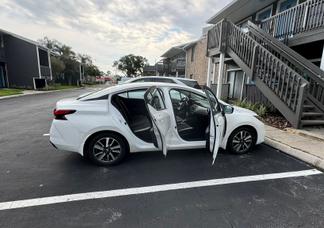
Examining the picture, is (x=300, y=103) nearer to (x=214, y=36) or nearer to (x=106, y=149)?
(x=106, y=149)

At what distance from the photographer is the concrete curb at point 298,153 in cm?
371

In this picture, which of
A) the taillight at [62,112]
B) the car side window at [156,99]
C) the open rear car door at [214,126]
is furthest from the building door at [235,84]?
the taillight at [62,112]

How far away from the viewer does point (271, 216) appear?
237 cm

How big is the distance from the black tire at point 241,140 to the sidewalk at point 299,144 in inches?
34.1

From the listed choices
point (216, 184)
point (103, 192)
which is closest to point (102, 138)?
point (103, 192)

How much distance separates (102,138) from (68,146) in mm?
602

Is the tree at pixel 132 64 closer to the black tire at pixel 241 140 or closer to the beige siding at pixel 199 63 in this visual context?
the beige siding at pixel 199 63

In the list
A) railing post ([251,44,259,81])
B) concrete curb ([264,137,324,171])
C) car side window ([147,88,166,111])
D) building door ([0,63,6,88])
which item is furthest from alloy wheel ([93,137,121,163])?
building door ([0,63,6,88])

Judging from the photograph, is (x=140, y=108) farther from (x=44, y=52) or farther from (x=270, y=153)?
(x=44, y=52)

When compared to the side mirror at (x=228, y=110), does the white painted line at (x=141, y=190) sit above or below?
below

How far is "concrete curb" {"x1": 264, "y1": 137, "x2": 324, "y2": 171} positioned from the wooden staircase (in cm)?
148

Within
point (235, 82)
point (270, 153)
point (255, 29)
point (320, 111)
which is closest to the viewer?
point (270, 153)

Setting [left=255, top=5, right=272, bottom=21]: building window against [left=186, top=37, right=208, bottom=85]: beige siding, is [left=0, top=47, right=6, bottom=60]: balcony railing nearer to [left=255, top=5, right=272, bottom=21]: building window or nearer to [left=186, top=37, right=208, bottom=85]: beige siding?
[left=186, top=37, right=208, bottom=85]: beige siding

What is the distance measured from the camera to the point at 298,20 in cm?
770
